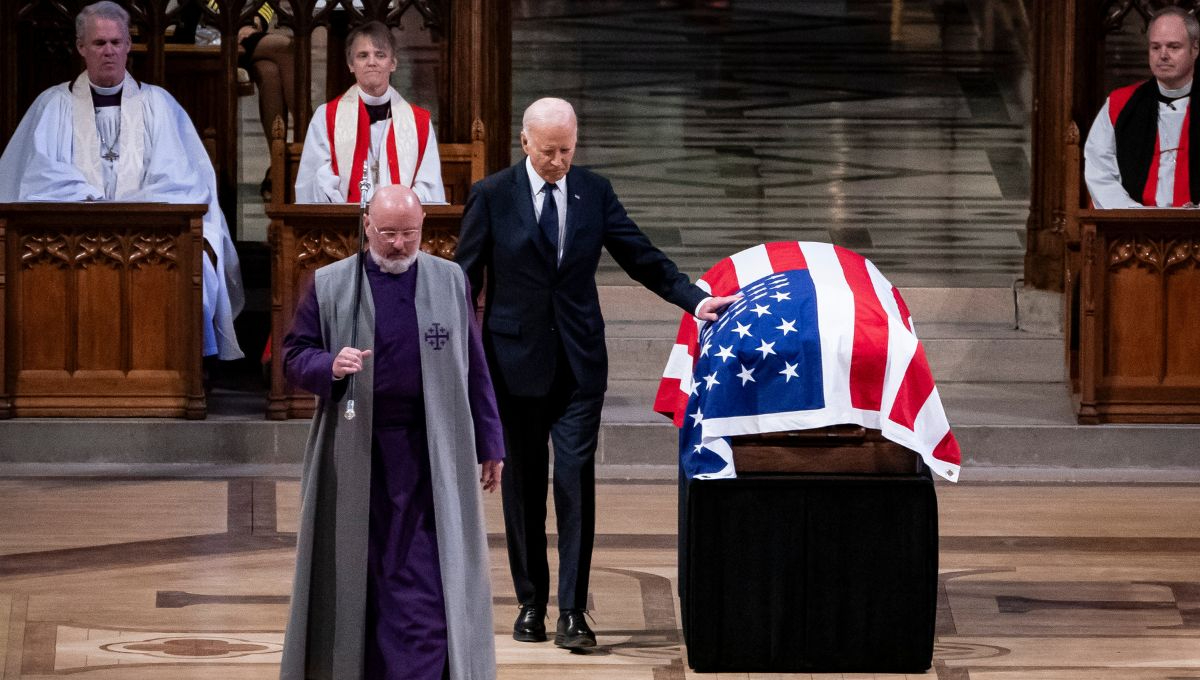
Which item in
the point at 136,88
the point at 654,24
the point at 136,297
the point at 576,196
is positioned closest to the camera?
the point at 576,196

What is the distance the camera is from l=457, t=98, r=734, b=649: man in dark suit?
20.8 ft

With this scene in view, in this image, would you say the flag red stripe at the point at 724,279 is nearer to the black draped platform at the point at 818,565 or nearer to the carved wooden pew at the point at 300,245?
the black draped platform at the point at 818,565

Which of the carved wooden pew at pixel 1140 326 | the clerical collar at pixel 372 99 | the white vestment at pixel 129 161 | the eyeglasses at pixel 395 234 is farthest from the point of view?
the clerical collar at pixel 372 99

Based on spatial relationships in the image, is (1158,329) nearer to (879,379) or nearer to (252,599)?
(879,379)

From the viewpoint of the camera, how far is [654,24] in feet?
68.8

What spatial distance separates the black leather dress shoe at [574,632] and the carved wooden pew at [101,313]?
3.38m

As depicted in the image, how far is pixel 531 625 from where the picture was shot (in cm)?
645

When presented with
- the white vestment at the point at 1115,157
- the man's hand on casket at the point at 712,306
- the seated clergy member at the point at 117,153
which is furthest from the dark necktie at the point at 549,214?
the white vestment at the point at 1115,157

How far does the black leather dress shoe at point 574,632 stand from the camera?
20.8 feet

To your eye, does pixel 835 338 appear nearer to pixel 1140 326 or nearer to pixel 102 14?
pixel 1140 326

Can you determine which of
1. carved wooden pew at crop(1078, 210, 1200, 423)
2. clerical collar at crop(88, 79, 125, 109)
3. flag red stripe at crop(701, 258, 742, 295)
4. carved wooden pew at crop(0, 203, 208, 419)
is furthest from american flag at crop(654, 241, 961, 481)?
clerical collar at crop(88, 79, 125, 109)

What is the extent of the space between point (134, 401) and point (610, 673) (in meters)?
3.82

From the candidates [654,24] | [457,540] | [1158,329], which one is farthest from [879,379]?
[654,24]

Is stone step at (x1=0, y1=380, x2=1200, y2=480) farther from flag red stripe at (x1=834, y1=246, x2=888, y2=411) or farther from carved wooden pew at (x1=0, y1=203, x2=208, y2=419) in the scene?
flag red stripe at (x1=834, y1=246, x2=888, y2=411)
